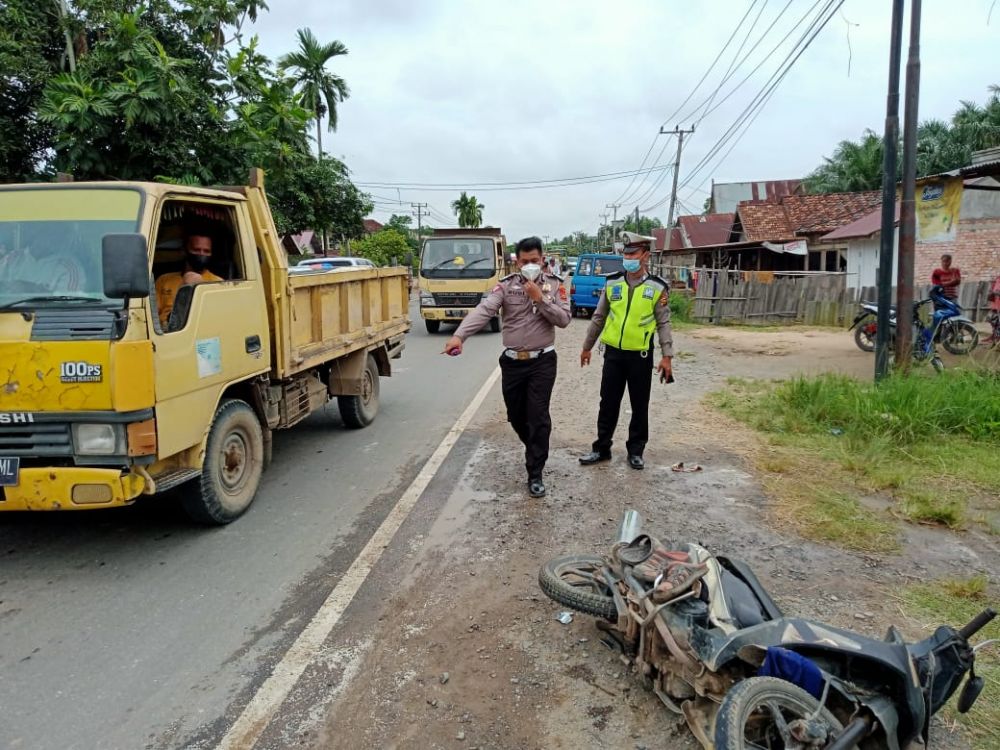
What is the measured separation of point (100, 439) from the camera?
367 centimetres

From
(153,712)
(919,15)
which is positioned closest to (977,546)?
(153,712)

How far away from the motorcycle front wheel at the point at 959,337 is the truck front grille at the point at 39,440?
12249 mm

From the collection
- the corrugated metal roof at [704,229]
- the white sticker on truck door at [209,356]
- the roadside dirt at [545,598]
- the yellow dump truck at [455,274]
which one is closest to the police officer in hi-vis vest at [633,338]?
the roadside dirt at [545,598]

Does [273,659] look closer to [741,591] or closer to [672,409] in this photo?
[741,591]

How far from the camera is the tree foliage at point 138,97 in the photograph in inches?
364

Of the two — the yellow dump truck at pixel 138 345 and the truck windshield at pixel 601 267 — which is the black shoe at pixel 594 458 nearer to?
the yellow dump truck at pixel 138 345

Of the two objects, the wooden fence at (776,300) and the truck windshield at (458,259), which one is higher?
the truck windshield at (458,259)

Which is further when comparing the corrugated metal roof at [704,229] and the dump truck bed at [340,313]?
the corrugated metal roof at [704,229]

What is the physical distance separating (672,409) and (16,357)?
652 cm

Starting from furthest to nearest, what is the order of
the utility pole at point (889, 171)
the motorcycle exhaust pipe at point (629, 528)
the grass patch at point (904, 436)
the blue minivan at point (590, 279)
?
the blue minivan at point (590, 279) < the utility pole at point (889, 171) < the grass patch at point (904, 436) < the motorcycle exhaust pipe at point (629, 528)

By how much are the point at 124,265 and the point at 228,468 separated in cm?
175

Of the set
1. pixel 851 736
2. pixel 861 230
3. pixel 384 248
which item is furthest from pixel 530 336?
pixel 384 248

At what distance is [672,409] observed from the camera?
8266 millimetres

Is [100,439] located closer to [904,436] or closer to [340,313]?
[340,313]
